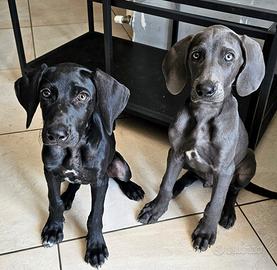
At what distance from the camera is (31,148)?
183 centimetres

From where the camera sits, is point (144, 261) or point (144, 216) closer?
point (144, 261)

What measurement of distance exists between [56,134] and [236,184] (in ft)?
2.47

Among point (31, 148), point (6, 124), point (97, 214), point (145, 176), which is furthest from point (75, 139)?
point (6, 124)

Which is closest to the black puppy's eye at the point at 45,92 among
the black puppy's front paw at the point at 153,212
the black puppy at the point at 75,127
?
the black puppy at the point at 75,127

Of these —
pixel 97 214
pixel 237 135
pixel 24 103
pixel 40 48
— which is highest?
pixel 24 103

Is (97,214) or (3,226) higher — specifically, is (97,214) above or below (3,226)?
above

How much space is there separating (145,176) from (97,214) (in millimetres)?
418

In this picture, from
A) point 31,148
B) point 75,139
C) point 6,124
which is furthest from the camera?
point 6,124

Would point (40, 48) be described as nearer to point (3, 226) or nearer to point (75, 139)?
point (3, 226)

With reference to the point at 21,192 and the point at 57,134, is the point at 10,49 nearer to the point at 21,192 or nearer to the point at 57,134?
the point at 21,192

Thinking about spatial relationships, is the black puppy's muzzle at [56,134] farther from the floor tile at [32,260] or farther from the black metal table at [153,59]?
the black metal table at [153,59]

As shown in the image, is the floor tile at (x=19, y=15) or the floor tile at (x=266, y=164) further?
the floor tile at (x=19, y=15)

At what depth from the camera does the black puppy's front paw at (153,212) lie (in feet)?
4.87

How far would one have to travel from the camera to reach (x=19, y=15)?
316 centimetres
